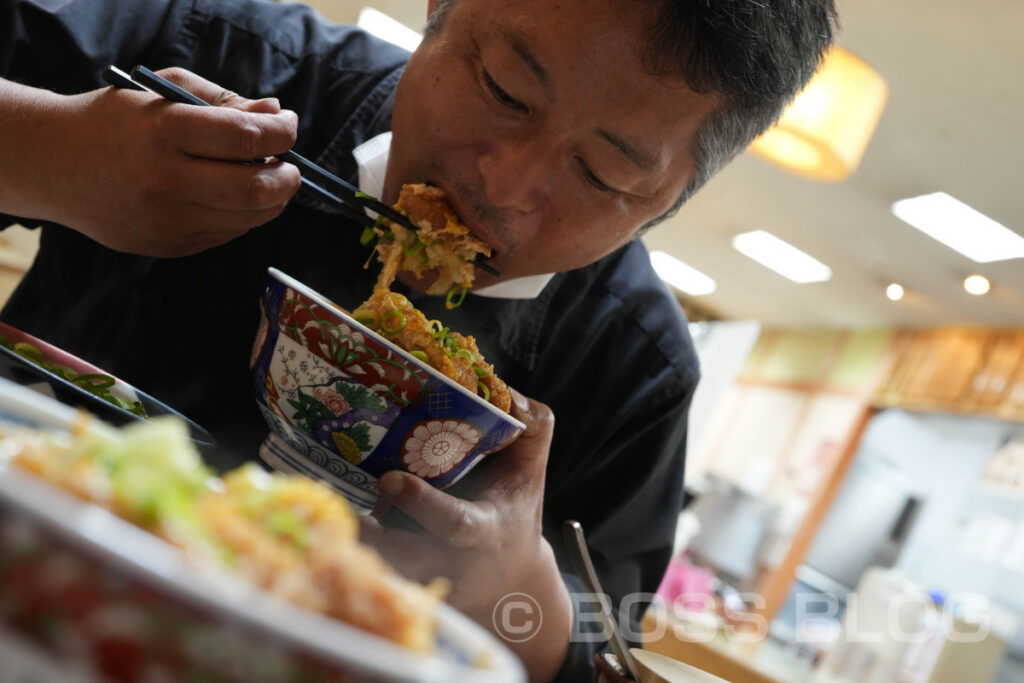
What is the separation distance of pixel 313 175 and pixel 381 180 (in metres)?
0.40

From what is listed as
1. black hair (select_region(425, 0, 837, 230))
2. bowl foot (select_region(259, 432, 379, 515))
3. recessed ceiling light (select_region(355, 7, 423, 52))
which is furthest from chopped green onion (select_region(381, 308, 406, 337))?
recessed ceiling light (select_region(355, 7, 423, 52))

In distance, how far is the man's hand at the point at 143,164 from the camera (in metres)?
0.78

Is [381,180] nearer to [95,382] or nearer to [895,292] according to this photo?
[95,382]

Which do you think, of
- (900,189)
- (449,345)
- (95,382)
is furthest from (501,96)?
(900,189)

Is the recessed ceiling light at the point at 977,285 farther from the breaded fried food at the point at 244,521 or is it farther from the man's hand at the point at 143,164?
the breaded fried food at the point at 244,521

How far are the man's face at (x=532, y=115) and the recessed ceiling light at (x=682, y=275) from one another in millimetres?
8803

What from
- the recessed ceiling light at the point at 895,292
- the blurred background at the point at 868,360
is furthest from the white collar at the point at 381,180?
the recessed ceiling light at the point at 895,292

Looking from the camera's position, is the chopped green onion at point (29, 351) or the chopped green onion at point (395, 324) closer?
the chopped green onion at point (29, 351)

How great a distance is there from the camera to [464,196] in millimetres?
1057

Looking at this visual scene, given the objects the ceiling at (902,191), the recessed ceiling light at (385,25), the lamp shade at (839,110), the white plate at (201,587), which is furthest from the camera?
the recessed ceiling light at (385,25)

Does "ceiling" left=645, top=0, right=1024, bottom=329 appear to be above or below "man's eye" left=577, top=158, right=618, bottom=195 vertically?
above

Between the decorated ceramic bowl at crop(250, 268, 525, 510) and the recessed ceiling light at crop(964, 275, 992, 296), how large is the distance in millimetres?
6858

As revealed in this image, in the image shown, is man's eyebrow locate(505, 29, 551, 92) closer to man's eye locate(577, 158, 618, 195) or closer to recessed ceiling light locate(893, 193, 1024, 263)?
man's eye locate(577, 158, 618, 195)

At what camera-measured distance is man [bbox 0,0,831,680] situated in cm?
81
